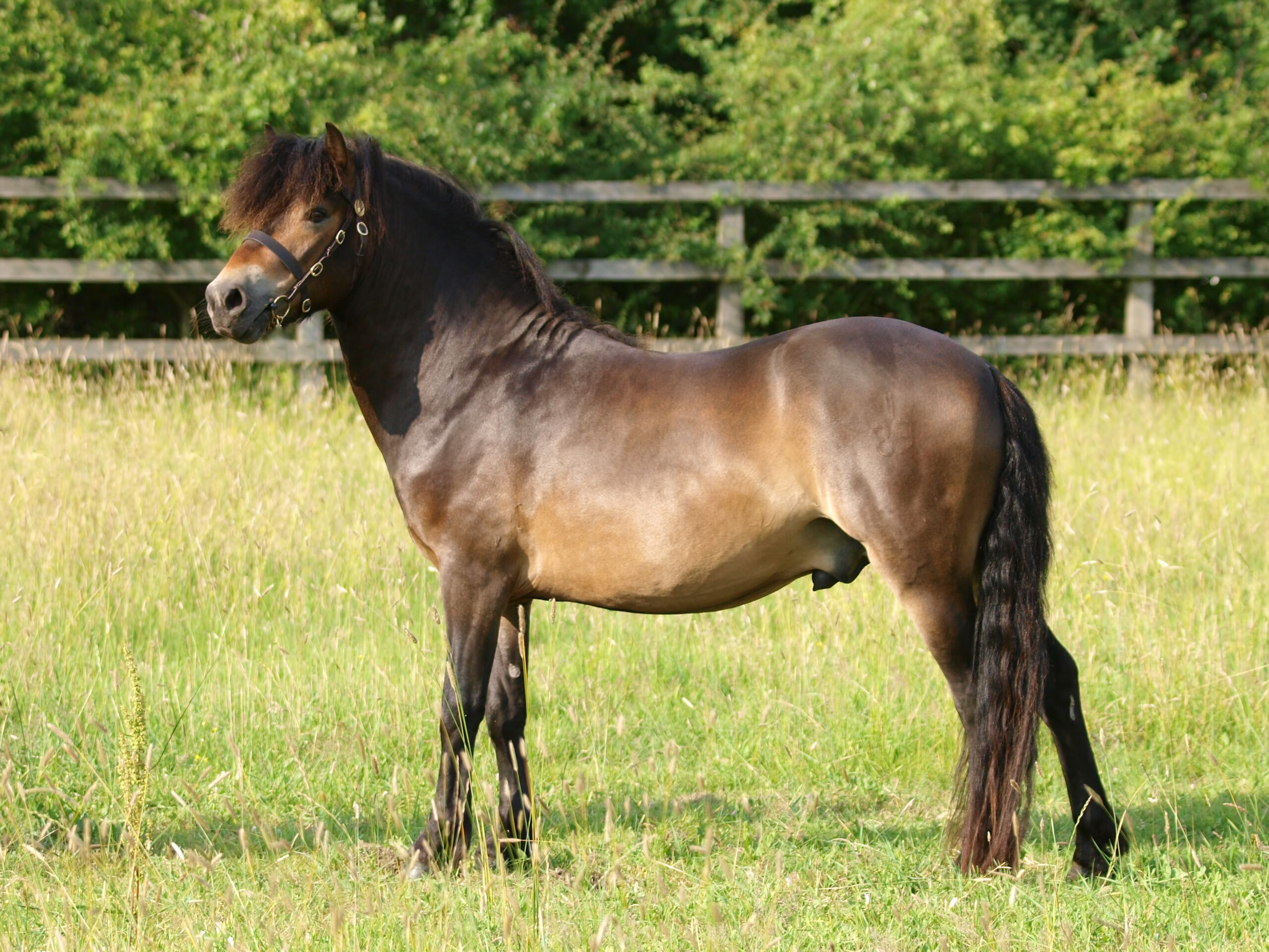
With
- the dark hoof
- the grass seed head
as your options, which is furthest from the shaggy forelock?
the dark hoof

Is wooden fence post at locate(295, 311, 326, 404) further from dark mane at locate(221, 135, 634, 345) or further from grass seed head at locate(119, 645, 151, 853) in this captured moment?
grass seed head at locate(119, 645, 151, 853)

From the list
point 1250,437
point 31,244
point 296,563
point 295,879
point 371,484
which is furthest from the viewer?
point 31,244

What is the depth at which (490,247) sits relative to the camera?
382 cm

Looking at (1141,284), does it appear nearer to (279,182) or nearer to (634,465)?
(634,465)

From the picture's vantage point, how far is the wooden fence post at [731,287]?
33.5ft

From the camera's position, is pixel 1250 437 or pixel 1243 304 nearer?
pixel 1250 437

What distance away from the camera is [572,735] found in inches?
177

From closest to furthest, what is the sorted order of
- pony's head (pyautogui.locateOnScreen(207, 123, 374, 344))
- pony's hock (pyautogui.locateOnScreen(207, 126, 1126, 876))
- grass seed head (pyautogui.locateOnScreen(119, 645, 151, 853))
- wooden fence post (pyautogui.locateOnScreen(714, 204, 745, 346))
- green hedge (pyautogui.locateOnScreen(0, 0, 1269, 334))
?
grass seed head (pyautogui.locateOnScreen(119, 645, 151, 853))
pony's hock (pyautogui.locateOnScreen(207, 126, 1126, 876))
pony's head (pyautogui.locateOnScreen(207, 123, 374, 344))
green hedge (pyautogui.locateOnScreen(0, 0, 1269, 334))
wooden fence post (pyautogui.locateOnScreen(714, 204, 745, 346))

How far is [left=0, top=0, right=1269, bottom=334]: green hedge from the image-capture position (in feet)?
32.4

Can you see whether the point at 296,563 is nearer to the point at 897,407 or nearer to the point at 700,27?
the point at 897,407

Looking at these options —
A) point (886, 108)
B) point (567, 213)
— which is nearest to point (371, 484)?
point (567, 213)

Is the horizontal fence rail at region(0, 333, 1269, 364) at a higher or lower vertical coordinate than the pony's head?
lower

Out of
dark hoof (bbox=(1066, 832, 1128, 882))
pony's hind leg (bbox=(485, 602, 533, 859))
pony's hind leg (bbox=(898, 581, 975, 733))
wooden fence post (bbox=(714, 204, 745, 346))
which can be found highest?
wooden fence post (bbox=(714, 204, 745, 346))

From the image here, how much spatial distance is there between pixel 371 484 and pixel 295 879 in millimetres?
3732
